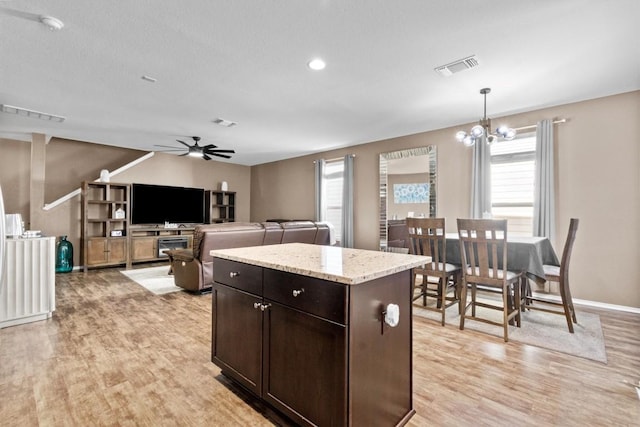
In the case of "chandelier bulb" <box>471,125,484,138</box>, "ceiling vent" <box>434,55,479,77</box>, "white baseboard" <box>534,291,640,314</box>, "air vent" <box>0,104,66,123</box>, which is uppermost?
"ceiling vent" <box>434,55,479,77</box>

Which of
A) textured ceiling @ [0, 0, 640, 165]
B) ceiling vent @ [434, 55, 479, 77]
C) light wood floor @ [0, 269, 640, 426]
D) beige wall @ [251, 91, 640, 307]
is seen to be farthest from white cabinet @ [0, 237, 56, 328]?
beige wall @ [251, 91, 640, 307]

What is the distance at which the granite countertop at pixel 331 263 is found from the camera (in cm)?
134

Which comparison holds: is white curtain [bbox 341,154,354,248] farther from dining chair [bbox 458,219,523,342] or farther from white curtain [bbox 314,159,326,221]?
dining chair [bbox 458,219,523,342]

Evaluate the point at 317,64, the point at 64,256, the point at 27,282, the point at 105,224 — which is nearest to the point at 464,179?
the point at 317,64

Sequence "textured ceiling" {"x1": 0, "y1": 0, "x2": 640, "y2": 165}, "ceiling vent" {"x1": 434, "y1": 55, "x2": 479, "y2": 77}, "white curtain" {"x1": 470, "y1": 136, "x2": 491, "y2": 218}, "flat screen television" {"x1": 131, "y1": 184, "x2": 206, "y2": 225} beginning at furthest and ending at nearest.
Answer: "flat screen television" {"x1": 131, "y1": 184, "x2": 206, "y2": 225}
"white curtain" {"x1": 470, "y1": 136, "x2": 491, "y2": 218}
"ceiling vent" {"x1": 434, "y1": 55, "x2": 479, "y2": 77}
"textured ceiling" {"x1": 0, "y1": 0, "x2": 640, "y2": 165}

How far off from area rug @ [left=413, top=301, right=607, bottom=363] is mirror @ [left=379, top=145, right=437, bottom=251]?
85.0 inches

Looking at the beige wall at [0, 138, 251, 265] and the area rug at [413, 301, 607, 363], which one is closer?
the area rug at [413, 301, 607, 363]

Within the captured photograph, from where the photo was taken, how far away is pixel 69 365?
2.28 m

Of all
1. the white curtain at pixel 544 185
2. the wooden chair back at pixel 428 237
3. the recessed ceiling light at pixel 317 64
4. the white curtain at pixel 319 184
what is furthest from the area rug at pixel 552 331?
the white curtain at pixel 319 184

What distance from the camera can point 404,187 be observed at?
5758mm

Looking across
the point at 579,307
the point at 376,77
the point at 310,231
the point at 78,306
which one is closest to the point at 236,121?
the point at 310,231

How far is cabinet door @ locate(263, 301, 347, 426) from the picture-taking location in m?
1.33

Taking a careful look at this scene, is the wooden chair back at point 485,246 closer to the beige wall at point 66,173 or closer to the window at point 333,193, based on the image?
the window at point 333,193

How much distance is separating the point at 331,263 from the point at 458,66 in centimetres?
254
